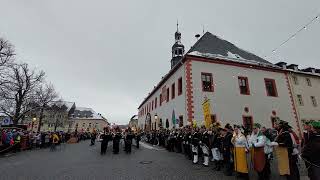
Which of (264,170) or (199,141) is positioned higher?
(199,141)

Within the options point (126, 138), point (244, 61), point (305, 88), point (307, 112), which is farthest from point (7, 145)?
point (305, 88)

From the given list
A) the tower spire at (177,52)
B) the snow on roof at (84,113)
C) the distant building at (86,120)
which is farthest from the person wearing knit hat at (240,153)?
the snow on roof at (84,113)

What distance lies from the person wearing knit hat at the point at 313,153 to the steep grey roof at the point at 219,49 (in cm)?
1653

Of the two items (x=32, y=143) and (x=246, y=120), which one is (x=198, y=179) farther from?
(x=32, y=143)

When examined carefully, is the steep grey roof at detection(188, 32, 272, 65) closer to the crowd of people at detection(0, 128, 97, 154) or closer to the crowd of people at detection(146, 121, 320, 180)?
the crowd of people at detection(146, 121, 320, 180)

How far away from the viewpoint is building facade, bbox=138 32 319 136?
A: 65.6 ft

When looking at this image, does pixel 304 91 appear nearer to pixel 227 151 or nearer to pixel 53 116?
pixel 227 151

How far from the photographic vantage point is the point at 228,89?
833 inches

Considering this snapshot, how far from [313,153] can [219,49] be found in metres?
20.4

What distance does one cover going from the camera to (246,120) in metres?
20.9

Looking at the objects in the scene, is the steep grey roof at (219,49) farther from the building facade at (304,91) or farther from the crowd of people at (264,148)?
the crowd of people at (264,148)

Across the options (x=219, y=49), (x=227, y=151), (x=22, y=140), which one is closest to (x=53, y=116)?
(x=22, y=140)

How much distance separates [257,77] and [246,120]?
510 cm

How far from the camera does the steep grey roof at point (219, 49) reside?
75.2 feet
